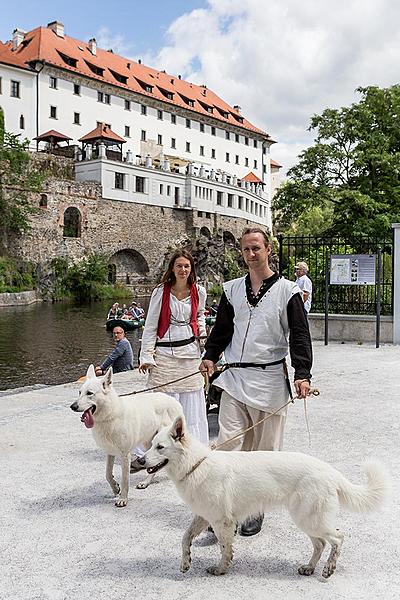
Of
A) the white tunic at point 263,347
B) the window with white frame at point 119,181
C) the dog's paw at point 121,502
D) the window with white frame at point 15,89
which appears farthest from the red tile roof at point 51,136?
the white tunic at point 263,347

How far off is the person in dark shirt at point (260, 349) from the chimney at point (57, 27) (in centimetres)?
7247

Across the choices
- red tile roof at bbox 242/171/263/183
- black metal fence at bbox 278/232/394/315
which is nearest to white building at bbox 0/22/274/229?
red tile roof at bbox 242/171/263/183

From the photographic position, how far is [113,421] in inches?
209

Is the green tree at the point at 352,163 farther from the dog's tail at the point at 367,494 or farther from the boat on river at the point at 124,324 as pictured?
the dog's tail at the point at 367,494

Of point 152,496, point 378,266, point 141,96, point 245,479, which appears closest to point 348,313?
point 378,266

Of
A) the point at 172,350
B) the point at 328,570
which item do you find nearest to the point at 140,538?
the point at 328,570

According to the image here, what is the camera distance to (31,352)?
26250 mm

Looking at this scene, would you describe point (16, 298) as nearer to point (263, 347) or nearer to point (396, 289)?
point (396, 289)

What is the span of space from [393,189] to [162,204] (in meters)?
39.2

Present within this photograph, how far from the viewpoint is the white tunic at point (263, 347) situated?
4.51m

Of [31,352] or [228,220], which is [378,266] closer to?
[31,352]

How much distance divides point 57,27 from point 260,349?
2889 inches

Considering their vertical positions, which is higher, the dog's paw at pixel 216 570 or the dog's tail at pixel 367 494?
the dog's tail at pixel 367 494

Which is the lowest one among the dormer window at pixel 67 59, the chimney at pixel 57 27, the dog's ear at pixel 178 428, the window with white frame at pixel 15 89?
the dog's ear at pixel 178 428
